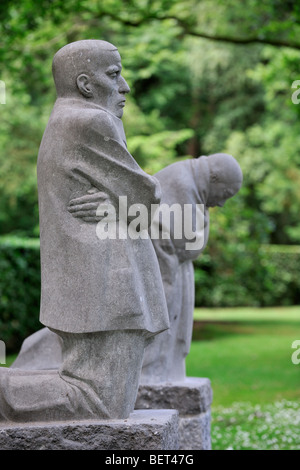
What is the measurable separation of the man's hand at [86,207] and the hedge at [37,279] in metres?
11.3

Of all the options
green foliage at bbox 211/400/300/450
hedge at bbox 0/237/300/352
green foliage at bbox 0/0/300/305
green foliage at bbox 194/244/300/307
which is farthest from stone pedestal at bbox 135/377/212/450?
green foliage at bbox 194/244/300/307

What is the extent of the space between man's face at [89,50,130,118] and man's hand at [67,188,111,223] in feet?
1.93

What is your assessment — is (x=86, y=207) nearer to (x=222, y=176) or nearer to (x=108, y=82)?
(x=108, y=82)

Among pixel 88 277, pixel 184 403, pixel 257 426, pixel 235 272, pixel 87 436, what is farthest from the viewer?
pixel 235 272

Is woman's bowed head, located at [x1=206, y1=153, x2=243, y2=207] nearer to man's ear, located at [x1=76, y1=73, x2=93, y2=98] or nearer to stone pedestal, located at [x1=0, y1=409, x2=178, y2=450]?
man's ear, located at [x1=76, y1=73, x2=93, y2=98]

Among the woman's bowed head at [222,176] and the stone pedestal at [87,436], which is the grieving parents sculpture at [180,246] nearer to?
the woman's bowed head at [222,176]

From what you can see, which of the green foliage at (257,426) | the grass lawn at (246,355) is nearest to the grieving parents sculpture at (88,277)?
the green foliage at (257,426)

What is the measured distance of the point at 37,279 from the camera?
16984 mm

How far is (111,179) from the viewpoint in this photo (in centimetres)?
447

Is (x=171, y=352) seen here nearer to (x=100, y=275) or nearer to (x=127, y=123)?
(x=100, y=275)

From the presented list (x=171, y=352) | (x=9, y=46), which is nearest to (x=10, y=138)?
(x=9, y=46)

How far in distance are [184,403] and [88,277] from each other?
2276 millimetres

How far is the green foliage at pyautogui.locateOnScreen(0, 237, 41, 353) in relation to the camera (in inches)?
613

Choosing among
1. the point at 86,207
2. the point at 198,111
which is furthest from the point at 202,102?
the point at 86,207
